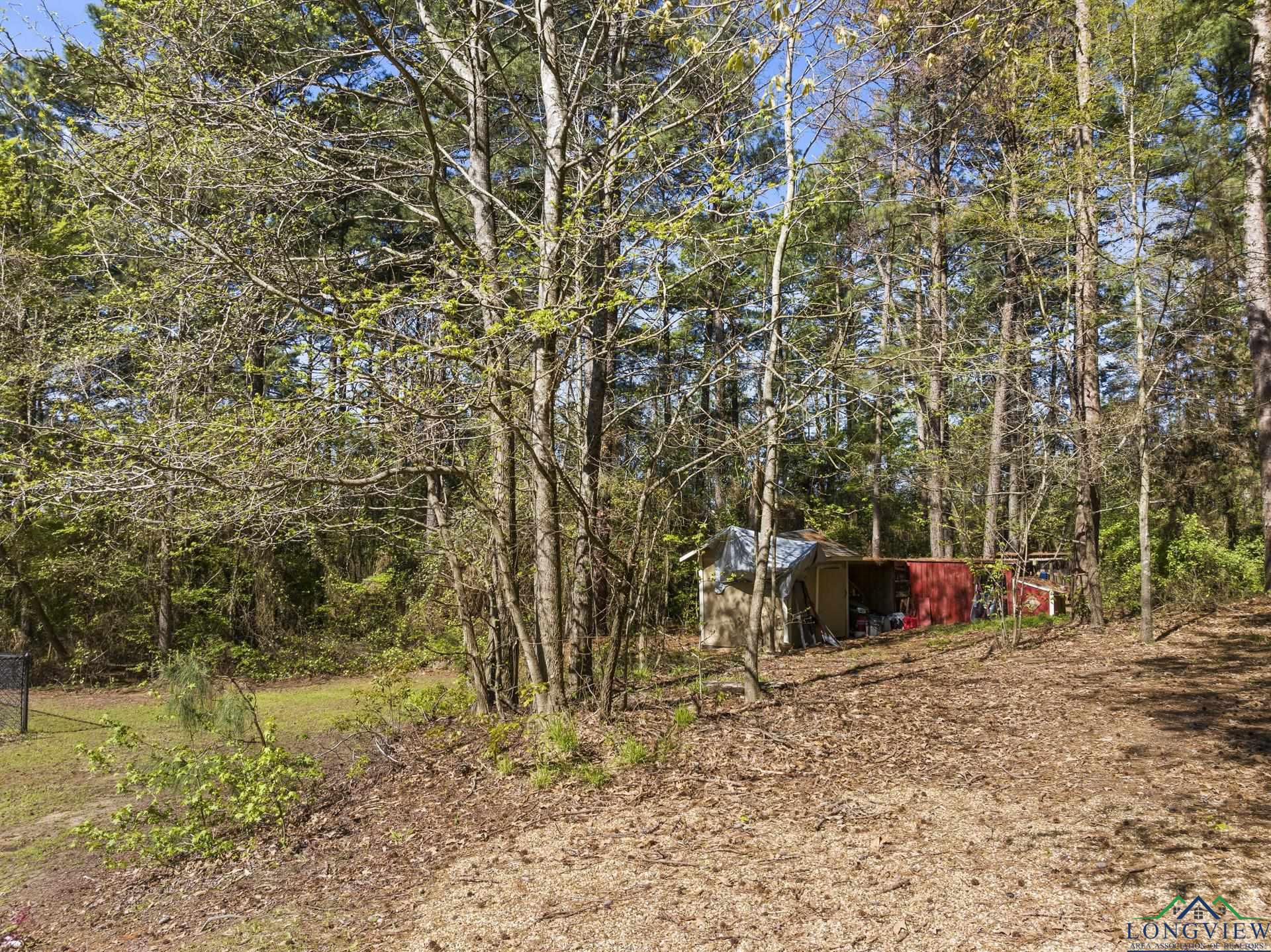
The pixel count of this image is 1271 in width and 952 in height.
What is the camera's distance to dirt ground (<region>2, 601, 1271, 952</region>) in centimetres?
380

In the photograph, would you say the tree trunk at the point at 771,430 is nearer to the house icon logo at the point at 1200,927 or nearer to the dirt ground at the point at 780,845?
the dirt ground at the point at 780,845

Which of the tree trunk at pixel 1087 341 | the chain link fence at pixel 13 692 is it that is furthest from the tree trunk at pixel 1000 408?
the chain link fence at pixel 13 692

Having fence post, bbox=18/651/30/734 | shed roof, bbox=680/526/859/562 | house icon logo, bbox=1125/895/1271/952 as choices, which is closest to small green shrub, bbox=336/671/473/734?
fence post, bbox=18/651/30/734

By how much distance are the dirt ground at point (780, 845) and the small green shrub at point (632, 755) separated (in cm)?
9

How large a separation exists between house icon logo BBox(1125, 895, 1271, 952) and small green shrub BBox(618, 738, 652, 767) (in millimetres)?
3437

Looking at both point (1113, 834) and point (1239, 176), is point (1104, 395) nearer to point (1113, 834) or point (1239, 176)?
point (1239, 176)

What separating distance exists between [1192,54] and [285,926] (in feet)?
41.6

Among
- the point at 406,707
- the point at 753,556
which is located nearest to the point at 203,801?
the point at 406,707

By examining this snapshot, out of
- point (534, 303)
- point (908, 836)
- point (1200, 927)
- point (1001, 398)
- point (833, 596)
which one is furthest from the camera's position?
point (833, 596)

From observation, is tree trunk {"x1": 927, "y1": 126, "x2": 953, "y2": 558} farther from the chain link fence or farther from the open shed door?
the chain link fence

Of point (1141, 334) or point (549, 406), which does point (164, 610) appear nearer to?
point (549, 406)

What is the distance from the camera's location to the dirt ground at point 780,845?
12.5ft

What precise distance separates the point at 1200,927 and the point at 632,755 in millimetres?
3657

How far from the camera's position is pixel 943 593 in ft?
61.1
